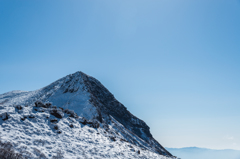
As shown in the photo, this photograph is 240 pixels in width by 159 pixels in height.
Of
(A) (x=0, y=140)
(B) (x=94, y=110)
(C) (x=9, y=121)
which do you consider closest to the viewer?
(A) (x=0, y=140)

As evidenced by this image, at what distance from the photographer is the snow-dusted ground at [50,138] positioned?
1052cm

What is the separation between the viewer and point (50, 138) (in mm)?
12156

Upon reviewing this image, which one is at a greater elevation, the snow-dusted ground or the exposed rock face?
the exposed rock face

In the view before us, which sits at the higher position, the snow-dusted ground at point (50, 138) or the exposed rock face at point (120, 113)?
the exposed rock face at point (120, 113)

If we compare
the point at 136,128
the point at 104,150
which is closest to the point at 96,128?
the point at 104,150

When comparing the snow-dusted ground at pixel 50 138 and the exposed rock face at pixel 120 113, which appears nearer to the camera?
the snow-dusted ground at pixel 50 138

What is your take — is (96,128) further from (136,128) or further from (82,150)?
(136,128)

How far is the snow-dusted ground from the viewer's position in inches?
414

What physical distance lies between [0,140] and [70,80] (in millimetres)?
48148

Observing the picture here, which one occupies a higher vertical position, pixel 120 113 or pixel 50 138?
pixel 120 113

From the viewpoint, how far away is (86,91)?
47906 millimetres

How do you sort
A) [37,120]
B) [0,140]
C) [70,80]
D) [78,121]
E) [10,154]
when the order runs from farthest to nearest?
[70,80] < [78,121] < [37,120] < [0,140] < [10,154]

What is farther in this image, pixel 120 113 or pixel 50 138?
Answer: pixel 120 113

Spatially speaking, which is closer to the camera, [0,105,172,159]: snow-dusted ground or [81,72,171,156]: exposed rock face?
[0,105,172,159]: snow-dusted ground
